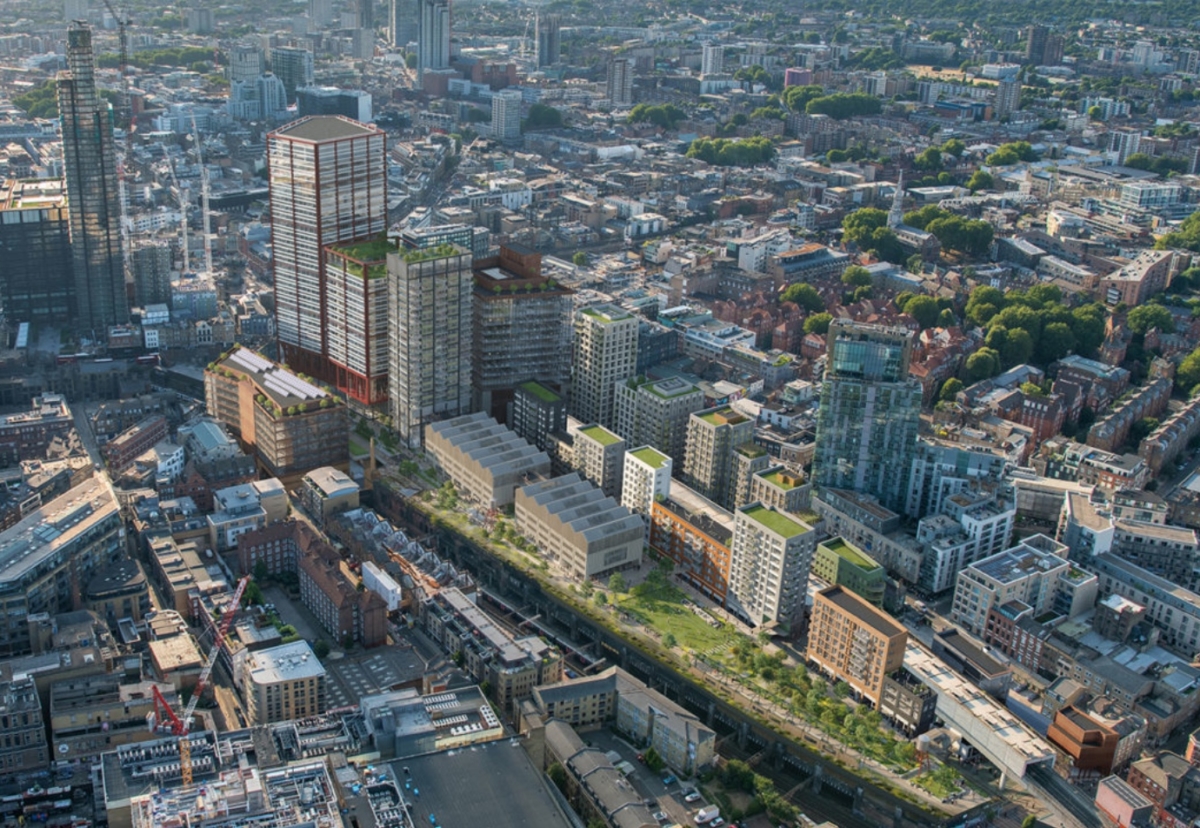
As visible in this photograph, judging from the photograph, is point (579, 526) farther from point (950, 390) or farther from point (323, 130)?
point (950, 390)

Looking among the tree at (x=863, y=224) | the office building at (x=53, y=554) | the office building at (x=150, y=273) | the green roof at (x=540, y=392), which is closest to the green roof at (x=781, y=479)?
the green roof at (x=540, y=392)

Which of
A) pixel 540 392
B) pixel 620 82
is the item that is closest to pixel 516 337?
pixel 540 392

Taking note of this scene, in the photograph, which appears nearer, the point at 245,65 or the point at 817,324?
the point at 817,324

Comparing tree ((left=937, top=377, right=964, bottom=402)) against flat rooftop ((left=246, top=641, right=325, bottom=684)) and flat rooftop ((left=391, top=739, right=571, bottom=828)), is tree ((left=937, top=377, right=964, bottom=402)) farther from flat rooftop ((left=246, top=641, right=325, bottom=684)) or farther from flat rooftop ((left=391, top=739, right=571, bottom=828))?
flat rooftop ((left=246, top=641, right=325, bottom=684))

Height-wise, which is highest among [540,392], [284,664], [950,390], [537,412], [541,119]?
[541,119]

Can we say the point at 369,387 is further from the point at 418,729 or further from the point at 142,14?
the point at 142,14

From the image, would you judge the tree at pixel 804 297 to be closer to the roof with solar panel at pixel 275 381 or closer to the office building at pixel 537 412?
the office building at pixel 537 412
